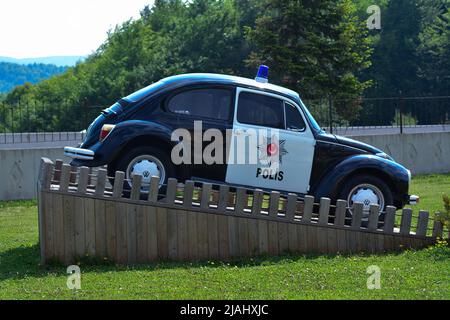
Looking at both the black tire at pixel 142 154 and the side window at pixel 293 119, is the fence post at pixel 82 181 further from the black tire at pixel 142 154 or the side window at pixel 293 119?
the side window at pixel 293 119

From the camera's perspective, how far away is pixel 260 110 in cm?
1220

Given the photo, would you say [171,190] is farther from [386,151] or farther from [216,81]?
[386,151]

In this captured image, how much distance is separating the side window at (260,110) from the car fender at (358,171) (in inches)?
39.7

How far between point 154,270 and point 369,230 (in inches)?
124

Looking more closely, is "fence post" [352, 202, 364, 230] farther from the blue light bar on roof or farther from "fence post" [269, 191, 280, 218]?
the blue light bar on roof

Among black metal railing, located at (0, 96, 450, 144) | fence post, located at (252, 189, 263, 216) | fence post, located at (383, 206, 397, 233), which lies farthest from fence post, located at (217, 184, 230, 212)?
black metal railing, located at (0, 96, 450, 144)

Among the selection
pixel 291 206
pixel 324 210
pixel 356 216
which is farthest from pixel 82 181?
pixel 356 216

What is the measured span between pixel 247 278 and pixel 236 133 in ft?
9.44

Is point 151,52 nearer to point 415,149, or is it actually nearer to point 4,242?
point 415,149

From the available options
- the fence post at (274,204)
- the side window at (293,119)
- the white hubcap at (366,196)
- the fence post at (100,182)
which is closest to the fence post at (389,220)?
the white hubcap at (366,196)

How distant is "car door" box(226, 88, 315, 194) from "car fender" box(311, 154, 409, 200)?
0.26 metres

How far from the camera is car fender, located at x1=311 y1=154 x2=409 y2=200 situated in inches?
480

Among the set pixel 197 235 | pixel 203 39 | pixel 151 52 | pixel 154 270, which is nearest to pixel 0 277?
pixel 154 270

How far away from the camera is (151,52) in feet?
228
